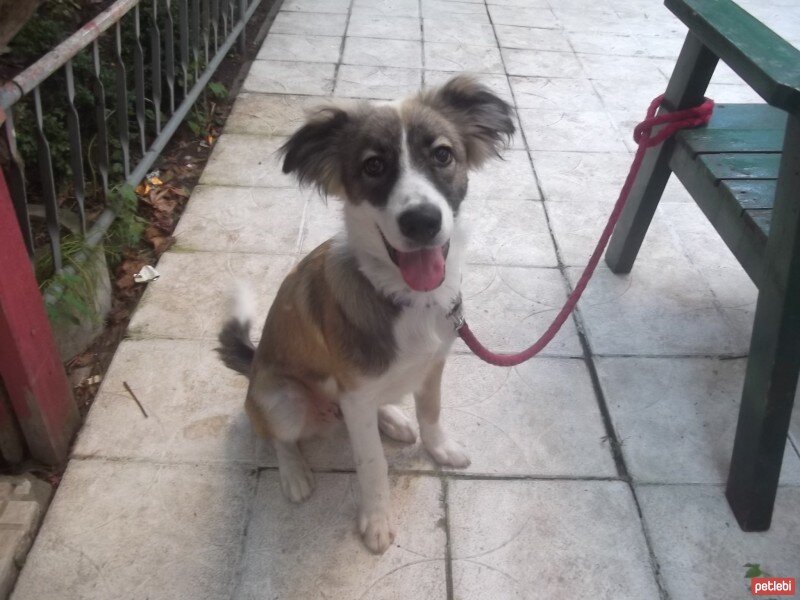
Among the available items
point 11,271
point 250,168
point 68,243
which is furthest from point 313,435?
point 250,168

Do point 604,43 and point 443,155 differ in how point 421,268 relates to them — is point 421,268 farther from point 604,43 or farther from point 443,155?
point 604,43

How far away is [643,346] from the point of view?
115 inches

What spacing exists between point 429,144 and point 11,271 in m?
1.29

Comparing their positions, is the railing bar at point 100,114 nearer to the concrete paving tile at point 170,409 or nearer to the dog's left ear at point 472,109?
the concrete paving tile at point 170,409

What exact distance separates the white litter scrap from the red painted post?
901 mm

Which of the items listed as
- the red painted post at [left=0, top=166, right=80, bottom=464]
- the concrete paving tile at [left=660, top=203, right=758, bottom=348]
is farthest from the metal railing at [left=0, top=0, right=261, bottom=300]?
the concrete paving tile at [left=660, top=203, right=758, bottom=348]

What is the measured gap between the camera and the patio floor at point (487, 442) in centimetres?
208

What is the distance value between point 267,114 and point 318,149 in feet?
8.93

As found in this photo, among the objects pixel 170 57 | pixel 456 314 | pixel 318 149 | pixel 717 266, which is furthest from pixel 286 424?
pixel 170 57

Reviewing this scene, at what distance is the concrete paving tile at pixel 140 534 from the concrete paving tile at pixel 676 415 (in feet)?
4.85

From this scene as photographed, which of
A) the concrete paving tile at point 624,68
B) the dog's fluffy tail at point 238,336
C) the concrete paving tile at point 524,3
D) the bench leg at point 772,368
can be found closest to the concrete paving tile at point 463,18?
the concrete paving tile at point 524,3

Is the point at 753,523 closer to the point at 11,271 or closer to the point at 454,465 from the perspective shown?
the point at 454,465

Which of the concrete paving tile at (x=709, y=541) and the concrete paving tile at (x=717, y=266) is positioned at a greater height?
the concrete paving tile at (x=717, y=266)

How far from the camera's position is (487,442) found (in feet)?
Answer: 8.20
